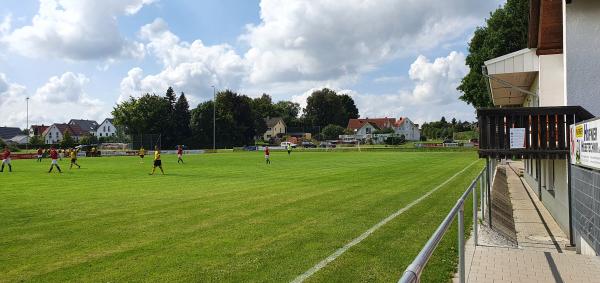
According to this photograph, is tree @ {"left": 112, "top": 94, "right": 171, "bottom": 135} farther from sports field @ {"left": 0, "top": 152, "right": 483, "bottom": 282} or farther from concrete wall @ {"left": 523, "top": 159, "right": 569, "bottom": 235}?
concrete wall @ {"left": 523, "top": 159, "right": 569, "bottom": 235}

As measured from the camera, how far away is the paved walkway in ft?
22.2

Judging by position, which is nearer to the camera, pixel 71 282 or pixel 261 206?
pixel 71 282

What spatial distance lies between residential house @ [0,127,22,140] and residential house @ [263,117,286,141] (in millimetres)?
79604

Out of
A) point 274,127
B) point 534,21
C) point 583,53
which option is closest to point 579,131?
point 583,53

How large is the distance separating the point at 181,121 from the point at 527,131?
86032 millimetres

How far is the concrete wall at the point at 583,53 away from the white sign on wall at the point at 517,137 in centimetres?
109

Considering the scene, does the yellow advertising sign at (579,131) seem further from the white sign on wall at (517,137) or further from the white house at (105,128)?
the white house at (105,128)

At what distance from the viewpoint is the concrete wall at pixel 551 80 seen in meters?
12.8

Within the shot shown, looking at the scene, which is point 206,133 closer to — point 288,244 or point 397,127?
point 397,127

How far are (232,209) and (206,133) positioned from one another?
81.1m

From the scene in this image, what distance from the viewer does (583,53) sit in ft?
31.0

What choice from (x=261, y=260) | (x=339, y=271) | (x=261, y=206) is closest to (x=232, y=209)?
(x=261, y=206)

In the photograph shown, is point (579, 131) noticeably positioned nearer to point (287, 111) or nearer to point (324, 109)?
point (324, 109)

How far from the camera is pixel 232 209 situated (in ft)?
41.4
